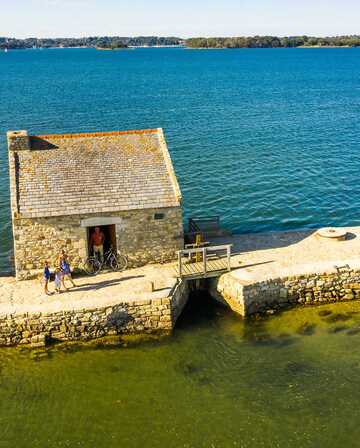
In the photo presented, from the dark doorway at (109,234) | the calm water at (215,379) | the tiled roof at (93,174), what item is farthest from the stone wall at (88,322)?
the tiled roof at (93,174)

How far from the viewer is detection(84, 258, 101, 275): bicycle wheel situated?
21469 mm

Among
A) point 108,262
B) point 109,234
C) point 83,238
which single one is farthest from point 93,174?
point 108,262

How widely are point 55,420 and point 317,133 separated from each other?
4103 centimetres

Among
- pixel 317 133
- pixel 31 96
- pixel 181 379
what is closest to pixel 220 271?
pixel 181 379

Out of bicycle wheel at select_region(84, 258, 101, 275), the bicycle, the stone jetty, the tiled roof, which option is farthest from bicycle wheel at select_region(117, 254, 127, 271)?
the tiled roof

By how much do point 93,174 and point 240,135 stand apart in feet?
96.1

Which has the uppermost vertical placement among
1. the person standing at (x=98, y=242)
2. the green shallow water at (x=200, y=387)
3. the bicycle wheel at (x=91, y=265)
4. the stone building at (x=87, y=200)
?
the stone building at (x=87, y=200)

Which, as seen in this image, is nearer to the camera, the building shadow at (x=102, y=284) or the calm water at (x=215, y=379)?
the calm water at (x=215, y=379)

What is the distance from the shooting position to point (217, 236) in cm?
2445

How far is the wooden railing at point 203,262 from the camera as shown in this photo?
20750 mm

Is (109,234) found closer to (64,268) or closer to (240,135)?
(64,268)

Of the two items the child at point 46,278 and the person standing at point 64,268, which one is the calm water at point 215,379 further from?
the person standing at point 64,268

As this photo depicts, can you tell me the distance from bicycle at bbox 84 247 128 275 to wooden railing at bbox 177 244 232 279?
233 cm

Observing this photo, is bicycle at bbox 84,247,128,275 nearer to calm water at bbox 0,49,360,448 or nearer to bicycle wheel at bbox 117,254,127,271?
bicycle wheel at bbox 117,254,127,271
